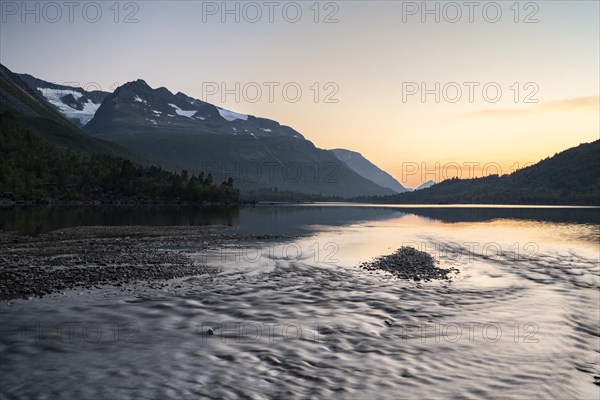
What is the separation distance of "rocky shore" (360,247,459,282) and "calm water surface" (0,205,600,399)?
106 inches

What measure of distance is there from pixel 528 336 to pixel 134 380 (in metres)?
21.1

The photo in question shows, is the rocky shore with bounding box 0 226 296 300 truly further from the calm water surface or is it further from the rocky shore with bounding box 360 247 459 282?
the rocky shore with bounding box 360 247 459 282

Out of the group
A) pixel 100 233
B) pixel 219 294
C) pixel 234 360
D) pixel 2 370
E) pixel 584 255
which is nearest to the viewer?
pixel 2 370

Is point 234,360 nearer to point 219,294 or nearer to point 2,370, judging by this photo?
point 2,370

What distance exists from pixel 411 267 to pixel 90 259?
112ft

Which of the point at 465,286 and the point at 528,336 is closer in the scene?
the point at 528,336

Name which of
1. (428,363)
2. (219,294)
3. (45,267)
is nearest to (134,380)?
(428,363)

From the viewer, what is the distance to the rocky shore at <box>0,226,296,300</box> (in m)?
34.5

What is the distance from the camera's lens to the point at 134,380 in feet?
59.1

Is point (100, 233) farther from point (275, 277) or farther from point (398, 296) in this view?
point (398, 296)

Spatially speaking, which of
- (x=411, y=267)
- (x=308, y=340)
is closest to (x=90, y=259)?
(x=308, y=340)

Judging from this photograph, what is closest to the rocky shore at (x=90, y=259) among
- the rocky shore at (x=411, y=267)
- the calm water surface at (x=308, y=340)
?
the calm water surface at (x=308, y=340)

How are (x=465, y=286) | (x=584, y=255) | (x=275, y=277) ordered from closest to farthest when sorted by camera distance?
1. (x=465, y=286)
2. (x=275, y=277)
3. (x=584, y=255)

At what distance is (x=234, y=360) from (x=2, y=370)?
9.53m
